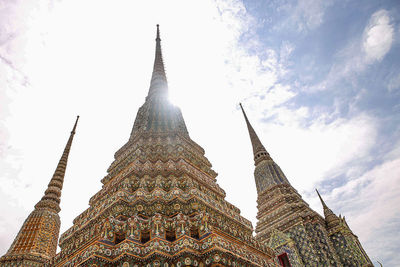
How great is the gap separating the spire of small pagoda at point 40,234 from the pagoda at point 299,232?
575 inches

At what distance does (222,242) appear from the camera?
6.23 meters

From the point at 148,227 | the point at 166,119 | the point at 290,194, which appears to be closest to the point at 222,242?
the point at 148,227

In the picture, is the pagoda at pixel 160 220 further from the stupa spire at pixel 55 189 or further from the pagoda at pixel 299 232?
the pagoda at pixel 299 232

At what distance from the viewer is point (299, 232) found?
18141 millimetres

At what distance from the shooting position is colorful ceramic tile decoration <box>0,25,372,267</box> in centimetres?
593

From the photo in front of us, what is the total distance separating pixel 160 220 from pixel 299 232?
1499 centimetres

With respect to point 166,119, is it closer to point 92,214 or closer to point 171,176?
point 171,176

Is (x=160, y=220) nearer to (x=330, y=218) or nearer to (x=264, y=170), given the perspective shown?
(x=330, y=218)

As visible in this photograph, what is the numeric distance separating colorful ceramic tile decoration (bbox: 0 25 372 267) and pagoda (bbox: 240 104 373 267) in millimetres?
69

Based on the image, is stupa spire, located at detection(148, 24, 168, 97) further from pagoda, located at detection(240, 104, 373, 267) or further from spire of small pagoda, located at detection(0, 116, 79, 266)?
pagoda, located at detection(240, 104, 373, 267)

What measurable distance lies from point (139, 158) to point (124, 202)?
2349 mm

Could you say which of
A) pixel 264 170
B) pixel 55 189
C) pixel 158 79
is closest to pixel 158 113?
pixel 158 79

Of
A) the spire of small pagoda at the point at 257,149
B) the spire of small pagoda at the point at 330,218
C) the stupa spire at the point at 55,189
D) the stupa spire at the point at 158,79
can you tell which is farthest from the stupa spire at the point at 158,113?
the spire of small pagoda at the point at 257,149

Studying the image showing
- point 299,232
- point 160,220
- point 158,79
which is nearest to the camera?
point 160,220
